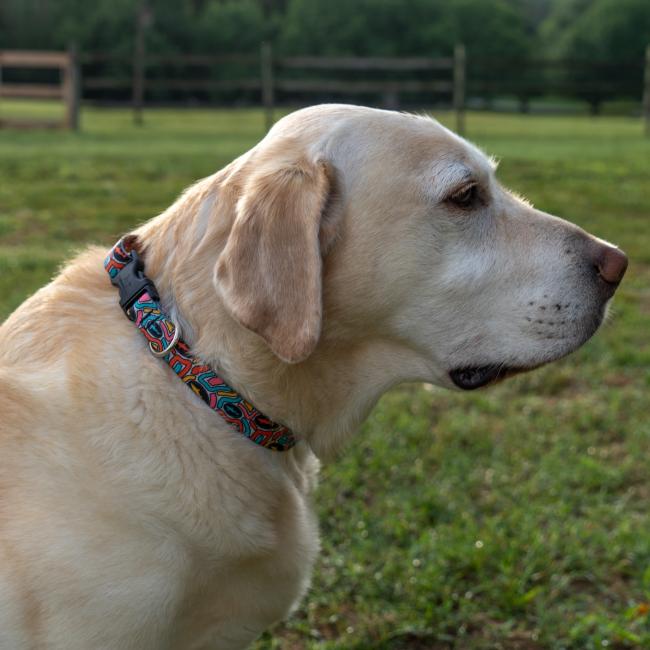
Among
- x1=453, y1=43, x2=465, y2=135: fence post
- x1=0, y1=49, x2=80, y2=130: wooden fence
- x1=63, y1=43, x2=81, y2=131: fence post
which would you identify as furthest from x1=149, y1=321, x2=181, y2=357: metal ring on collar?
x1=63, y1=43, x2=81, y2=131: fence post

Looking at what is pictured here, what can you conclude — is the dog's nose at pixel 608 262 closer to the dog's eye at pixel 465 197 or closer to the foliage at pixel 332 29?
the dog's eye at pixel 465 197

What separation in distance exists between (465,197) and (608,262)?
424mm

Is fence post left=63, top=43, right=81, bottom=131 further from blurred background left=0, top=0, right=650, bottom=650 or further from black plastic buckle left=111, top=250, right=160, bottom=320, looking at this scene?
black plastic buckle left=111, top=250, right=160, bottom=320

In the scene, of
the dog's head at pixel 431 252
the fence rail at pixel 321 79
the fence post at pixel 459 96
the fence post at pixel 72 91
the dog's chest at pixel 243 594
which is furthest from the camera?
the fence rail at pixel 321 79

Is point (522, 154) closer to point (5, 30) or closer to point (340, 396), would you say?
point (340, 396)

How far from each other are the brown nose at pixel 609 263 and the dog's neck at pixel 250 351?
551 mm

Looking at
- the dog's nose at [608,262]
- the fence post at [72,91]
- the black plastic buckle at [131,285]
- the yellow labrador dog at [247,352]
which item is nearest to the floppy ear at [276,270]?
the yellow labrador dog at [247,352]

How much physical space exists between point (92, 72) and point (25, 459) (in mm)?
53260

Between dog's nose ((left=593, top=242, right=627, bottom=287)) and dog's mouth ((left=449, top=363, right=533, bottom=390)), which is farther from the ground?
dog's nose ((left=593, top=242, right=627, bottom=287))

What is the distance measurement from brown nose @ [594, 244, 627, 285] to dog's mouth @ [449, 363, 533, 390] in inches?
12.8

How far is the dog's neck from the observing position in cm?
238

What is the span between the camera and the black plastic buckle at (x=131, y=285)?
2414mm

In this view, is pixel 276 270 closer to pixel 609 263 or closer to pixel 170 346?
pixel 170 346

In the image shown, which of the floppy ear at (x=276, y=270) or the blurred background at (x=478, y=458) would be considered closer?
the floppy ear at (x=276, y=270)
